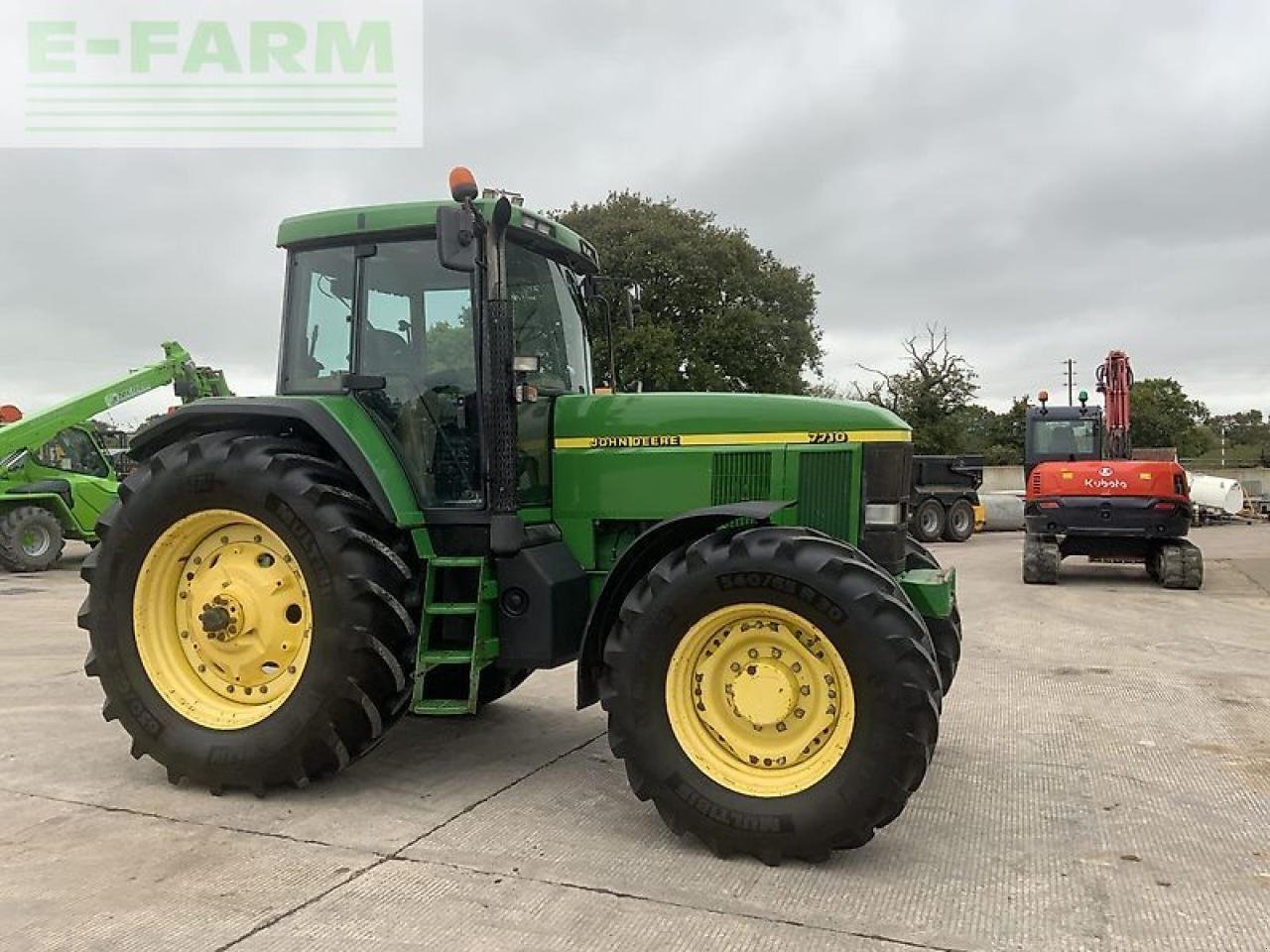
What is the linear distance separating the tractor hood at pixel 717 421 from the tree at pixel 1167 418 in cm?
5131

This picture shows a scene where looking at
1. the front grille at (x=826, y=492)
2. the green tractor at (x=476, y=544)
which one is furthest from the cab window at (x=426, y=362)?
the front grille at (x=826, y=492)

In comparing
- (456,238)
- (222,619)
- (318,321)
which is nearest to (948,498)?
(318,321)

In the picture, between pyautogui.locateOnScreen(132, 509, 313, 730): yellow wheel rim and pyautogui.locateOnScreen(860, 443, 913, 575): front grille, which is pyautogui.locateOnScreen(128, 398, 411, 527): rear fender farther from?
pyautogui.locateOnScreen(860, 443, 913, 575): front grille

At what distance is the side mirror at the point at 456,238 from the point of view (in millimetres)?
4000

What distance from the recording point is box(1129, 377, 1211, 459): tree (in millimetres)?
59000

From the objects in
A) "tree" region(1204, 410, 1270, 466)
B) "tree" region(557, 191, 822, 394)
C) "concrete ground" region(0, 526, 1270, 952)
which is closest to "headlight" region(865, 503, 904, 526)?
"concrete ground" region(0, 526, 1270, 952)

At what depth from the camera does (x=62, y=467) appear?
14875 millimetres

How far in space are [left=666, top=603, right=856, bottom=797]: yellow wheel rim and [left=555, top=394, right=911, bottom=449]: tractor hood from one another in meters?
1.00

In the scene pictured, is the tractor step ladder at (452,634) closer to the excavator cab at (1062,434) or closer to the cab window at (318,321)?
the cab window at (318,321)

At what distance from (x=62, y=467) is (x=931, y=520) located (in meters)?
16.3

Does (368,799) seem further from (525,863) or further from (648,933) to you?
(648,933)

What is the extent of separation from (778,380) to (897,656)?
2835cm

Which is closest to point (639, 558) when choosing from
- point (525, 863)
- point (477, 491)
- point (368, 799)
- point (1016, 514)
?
point (477, 491)

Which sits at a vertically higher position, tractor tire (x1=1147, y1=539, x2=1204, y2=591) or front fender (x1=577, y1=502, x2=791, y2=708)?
front fender (x1=577, y1=502, x2=791, y2=708)
